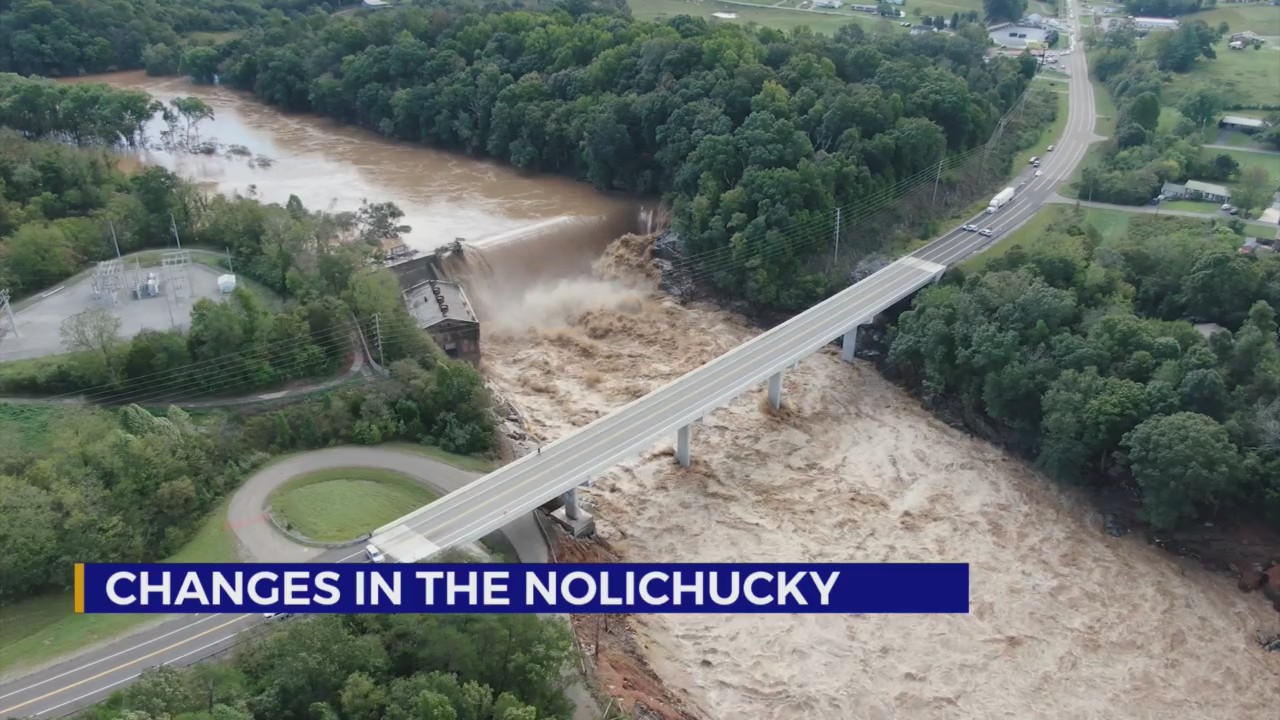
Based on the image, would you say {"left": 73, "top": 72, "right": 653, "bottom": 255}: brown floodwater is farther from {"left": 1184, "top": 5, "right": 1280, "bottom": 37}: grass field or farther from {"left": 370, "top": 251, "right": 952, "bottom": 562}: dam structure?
{"left": 1184, "top": 5, "right": 1280, "bottom": 37}: grass field

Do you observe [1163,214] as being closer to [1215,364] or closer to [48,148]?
[1215,364]

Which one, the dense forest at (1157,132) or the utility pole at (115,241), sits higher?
the dense forest at (1157,132)

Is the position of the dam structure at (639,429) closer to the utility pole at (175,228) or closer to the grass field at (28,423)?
the grass field at (28,423)

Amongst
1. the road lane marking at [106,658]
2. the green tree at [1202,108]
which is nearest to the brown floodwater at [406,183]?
the road lane marking at [106,658]

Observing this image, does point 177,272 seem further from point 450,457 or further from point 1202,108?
point 1202,108

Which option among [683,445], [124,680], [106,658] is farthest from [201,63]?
[124,680]

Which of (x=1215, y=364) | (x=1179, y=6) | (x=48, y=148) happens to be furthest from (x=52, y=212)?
(x=1179, y=6)
